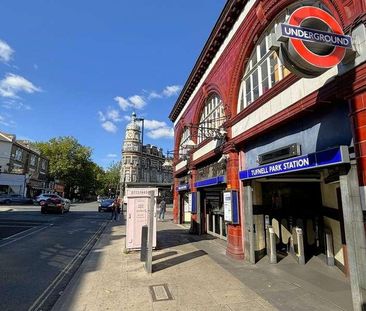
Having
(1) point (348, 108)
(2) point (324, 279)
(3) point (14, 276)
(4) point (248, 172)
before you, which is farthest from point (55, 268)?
(1) point (348, 108)

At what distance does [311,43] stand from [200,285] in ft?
17.7

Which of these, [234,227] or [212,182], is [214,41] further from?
[234,227]

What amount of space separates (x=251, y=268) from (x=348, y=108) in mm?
5174

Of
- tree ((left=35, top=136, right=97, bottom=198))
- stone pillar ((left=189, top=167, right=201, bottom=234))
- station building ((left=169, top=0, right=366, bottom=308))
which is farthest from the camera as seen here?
tree ((left=35, top=136, right=97, bottom=198))

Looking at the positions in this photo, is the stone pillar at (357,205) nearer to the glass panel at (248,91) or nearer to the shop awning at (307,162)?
the shop awning at (307,162)

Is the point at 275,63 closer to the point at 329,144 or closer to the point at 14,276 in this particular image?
the point at 329,144

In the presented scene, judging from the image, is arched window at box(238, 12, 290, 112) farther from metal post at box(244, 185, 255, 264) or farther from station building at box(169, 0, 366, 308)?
metal post at box(244, 185, 255, 264)

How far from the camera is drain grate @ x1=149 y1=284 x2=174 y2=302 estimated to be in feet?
19.0

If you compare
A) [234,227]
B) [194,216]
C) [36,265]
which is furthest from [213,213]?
[36,265]

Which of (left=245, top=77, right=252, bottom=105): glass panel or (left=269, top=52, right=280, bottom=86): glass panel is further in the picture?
(left=245, top=77, right=252, bottom=105): glass panel

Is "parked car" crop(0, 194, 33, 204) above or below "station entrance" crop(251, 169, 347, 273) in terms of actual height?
above

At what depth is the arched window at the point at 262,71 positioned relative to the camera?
8.20m

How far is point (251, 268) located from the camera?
8.38 metres

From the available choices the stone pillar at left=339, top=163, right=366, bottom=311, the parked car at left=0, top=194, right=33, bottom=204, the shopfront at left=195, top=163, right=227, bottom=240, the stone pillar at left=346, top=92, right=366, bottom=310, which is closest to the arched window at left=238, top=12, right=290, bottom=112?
the stone pillar at left=346, top=92, right=366, bottom=310
